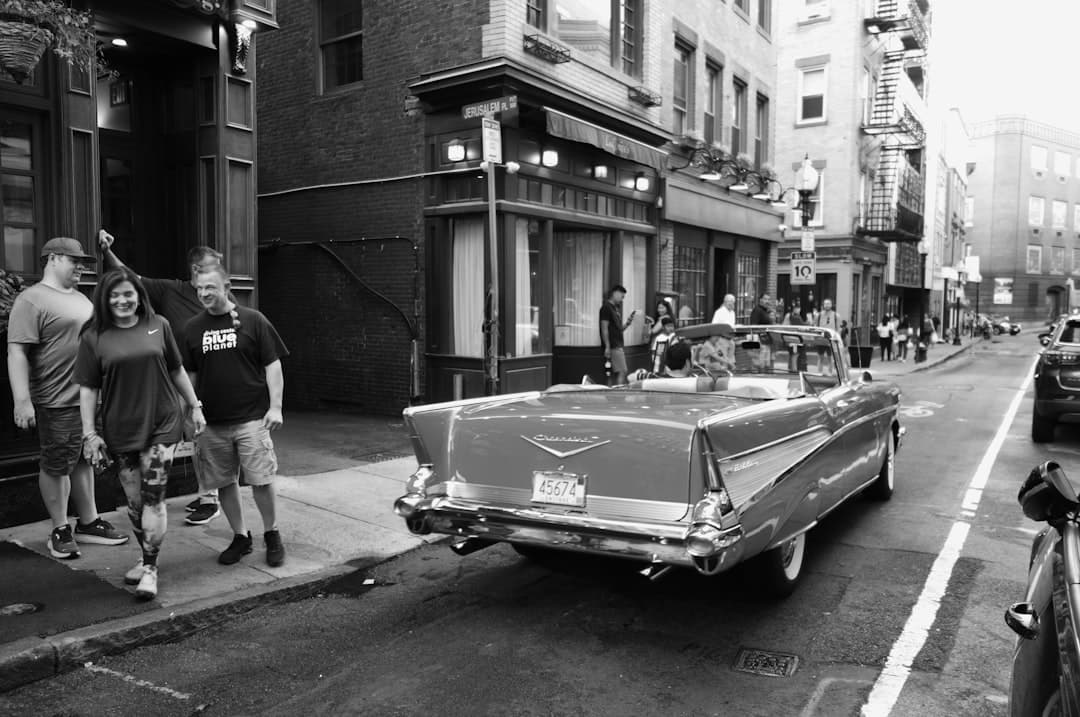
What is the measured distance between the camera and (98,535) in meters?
5.59

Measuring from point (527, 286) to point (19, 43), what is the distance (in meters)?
7.42

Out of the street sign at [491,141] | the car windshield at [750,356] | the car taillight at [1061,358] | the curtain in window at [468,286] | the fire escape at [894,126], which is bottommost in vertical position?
the car taillight at [1061,358]

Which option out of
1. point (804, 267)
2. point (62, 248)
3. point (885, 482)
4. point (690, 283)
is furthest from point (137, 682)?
point (690, 283)

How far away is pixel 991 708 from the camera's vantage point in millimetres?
3473

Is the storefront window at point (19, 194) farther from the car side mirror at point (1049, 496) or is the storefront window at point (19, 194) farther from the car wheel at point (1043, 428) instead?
the car wheel at point (1043, 428)

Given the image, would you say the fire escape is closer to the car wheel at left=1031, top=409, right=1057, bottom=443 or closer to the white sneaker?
the car wheel at left=1031, top=409, right=1057, bottom=443

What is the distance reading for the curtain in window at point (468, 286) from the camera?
11.4m

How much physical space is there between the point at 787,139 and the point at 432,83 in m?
21.0

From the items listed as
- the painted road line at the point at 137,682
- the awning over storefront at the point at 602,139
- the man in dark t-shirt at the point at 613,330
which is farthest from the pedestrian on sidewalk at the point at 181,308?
the man in dark t-shirt at the point at 613,330

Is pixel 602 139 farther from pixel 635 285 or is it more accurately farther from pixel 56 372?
pixel 56 372

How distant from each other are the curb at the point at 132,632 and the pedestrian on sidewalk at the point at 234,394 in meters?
0.43

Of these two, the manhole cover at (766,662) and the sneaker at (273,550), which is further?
the sneaker at (273,550)

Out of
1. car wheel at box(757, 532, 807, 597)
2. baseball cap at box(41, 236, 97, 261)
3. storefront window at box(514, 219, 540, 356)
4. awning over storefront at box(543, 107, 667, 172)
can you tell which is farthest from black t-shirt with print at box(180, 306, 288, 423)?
awning over storefront at box(543, 107, 667, 172)

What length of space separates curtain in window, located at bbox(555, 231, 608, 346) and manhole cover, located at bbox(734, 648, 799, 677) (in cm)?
937
